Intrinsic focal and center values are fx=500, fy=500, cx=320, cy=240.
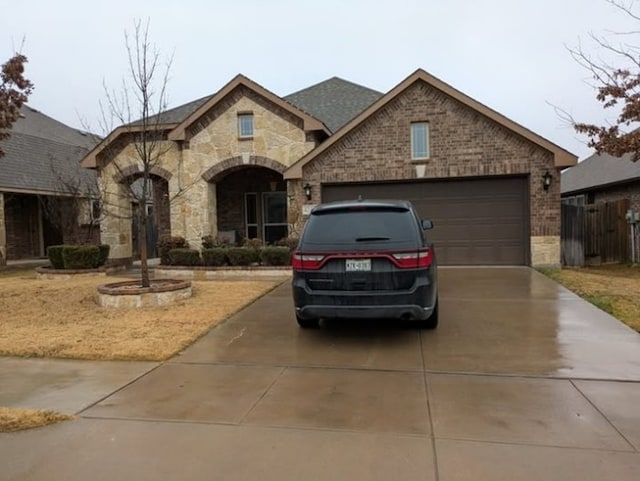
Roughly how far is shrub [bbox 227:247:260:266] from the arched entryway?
4448 millimetres

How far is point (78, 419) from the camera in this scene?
163 inches

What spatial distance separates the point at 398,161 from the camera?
14.0 m

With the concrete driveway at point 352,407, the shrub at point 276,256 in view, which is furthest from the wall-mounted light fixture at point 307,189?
the concrete driveway at point 352,407

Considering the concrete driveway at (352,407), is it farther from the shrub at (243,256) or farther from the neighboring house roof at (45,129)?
the neighboring house roof at (45,129)

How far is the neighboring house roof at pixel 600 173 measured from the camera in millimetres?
18516

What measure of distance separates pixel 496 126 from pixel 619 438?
11184 mm

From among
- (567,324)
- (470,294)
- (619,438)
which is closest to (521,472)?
(619,438)

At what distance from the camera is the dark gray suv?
19.4 ft

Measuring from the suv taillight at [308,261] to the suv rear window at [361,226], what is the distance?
208mm

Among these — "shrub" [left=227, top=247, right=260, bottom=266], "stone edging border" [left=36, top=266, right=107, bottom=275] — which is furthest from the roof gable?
"stone edging border" [left=36, top=266, right=107, bottom=275]

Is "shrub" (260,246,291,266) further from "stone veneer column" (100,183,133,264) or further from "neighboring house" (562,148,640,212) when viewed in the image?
"neighboring house" (562,148,640,212)

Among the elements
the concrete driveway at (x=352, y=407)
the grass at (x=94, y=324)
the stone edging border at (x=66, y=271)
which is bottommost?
the concrete driveway at (x=352, y=407)

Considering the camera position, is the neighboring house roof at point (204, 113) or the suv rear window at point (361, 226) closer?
the suv rear window at point (361, 226)

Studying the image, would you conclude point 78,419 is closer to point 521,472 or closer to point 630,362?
point 521,472
